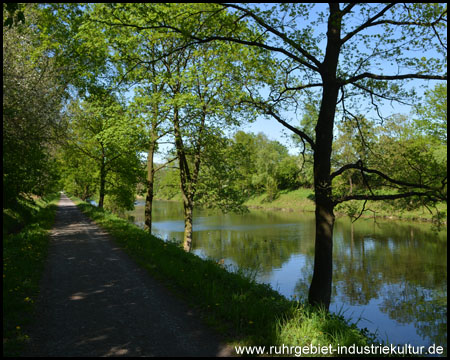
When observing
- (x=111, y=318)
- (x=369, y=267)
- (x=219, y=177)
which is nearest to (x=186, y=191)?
(x=219, y=177)

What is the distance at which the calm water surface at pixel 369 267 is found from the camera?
11570 millimetres

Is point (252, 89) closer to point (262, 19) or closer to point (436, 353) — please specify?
point (262, 19)

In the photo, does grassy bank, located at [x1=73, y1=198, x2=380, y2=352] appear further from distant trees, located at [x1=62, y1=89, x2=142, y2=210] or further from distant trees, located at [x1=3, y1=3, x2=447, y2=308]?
distant trees, located at [x1=62, y1=89, x2=142, y2=210]

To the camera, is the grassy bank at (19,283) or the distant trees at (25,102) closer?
the grassy bank at (19,283)

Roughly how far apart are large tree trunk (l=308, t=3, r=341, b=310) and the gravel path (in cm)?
317

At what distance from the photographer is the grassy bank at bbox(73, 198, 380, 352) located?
5020 mm

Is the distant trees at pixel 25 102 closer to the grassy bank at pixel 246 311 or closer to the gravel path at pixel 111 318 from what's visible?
the gravel path at pixel 111 318

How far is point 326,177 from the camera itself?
7559 mm

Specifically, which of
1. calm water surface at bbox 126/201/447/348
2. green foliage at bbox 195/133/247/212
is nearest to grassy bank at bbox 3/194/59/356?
calm water surface at bbox 126/201/447/348

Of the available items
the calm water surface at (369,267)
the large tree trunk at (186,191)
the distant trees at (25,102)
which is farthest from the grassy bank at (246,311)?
the large tree trunk at (186,191)

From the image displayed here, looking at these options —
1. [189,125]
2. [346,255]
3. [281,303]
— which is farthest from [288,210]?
[281,303]

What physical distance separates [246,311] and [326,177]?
3.51 metres

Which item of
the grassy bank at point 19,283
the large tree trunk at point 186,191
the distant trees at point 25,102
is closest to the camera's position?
the grassy bank at point 19,283

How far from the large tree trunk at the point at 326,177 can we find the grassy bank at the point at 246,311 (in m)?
1.00
